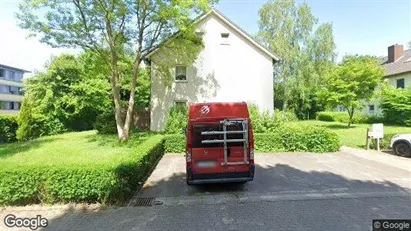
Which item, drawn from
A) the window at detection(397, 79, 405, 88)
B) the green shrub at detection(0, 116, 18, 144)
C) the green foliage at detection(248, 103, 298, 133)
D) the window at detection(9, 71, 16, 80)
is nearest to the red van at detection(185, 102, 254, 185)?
the green foliage at detection(248, 103, 298, 133)

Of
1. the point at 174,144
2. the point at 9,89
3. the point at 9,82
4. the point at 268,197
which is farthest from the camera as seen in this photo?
the point at 9,89

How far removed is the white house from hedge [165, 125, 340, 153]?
19.5ft

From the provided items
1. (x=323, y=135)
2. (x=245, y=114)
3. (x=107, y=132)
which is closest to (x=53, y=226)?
(x=245, y=114)

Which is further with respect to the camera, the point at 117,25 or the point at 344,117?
the point at 344,117

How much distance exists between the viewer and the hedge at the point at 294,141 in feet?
46.5

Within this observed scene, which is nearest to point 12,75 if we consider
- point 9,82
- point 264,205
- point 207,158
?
point 9,82

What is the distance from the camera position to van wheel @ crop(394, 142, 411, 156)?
12.6m

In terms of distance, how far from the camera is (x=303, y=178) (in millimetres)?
9188

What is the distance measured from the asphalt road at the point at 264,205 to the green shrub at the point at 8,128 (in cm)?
1611

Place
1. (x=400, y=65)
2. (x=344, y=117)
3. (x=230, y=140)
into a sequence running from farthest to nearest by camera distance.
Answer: (x=344, y=117) < (x=400, y=65) < (x=230, y=140)

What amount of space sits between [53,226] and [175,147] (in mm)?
9161

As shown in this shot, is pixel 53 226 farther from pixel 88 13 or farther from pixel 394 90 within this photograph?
pixel 394 90

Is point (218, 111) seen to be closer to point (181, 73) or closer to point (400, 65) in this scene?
point (181, 73)

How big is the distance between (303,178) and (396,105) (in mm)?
24531
